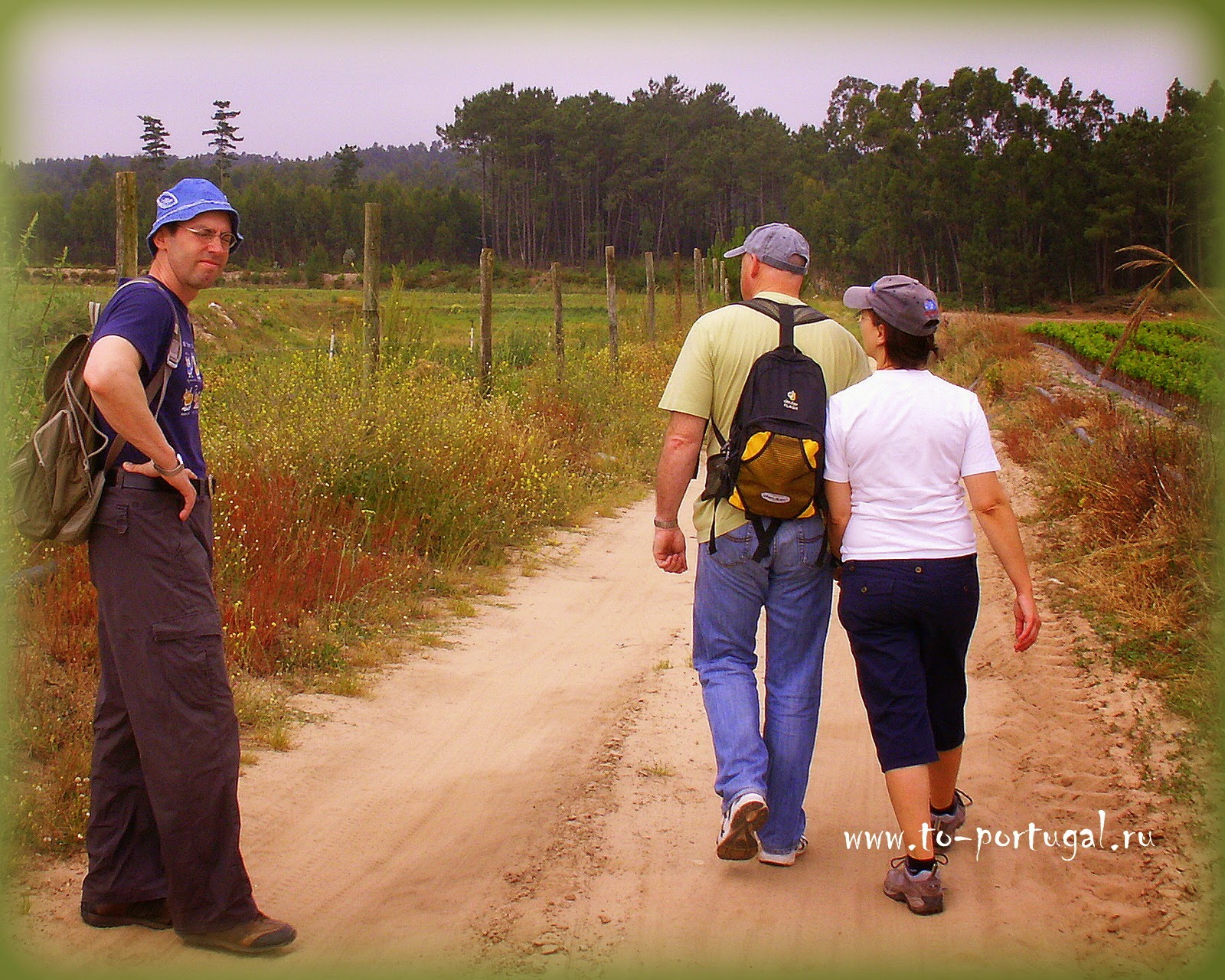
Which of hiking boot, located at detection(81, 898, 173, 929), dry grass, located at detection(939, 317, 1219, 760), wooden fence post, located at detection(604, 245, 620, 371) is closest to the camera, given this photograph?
hiking boot, located at detection(81, 898, 173, 929)

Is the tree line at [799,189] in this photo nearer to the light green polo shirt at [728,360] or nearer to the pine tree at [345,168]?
the pine tree at [345,168]

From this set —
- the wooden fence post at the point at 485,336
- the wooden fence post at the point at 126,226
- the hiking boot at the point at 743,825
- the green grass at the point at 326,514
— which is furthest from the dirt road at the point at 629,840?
the wooden fence post at the point at 485,336

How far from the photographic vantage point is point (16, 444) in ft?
20.1

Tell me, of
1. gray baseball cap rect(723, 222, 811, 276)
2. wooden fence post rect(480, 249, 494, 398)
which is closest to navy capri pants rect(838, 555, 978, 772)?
gray baseball cap rect(723, 222, 811, 276)

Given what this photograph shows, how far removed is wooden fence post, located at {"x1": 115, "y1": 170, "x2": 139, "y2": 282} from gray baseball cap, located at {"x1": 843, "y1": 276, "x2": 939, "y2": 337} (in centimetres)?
453

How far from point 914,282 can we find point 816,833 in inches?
84.3

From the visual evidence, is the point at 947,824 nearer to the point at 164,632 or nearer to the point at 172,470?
the point at 164,632

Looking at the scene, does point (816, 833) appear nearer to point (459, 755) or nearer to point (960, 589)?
point (960, 589)

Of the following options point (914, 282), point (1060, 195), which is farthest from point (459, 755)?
point (1060, 195)

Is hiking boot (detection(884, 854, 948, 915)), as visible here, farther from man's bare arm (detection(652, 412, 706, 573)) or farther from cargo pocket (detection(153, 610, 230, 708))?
cargo pocket (detection(153, 610, 230, 708))

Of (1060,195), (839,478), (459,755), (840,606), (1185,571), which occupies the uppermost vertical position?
(1060,195)

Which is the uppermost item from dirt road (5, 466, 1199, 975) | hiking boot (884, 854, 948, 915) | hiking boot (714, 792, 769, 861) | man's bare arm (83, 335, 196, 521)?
man's bare arm (83, 335, 196, 521)

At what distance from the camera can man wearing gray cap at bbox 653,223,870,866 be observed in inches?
161

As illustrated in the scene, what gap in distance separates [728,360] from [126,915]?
264 cm
